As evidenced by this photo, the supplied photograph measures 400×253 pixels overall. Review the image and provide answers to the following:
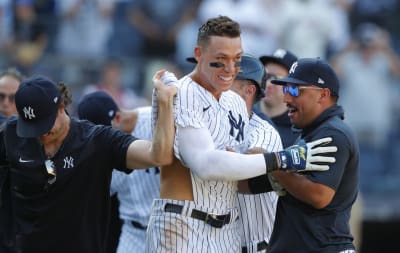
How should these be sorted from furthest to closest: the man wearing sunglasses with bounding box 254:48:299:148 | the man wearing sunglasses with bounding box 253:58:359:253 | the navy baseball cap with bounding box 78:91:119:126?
the navy baseball cap with bounding box 78:91:119:126
the man wearing sunglasses with bounding box 254:48:299:148
the man wearing sunglasses with bounding box 253:58:359:253

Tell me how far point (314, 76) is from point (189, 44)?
6.90 metres

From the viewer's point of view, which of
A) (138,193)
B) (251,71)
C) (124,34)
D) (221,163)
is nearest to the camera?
(221,163)

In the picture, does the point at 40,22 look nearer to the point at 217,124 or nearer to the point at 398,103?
the point at 398,103

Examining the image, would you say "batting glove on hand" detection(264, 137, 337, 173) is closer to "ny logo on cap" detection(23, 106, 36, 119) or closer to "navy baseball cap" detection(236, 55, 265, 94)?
"navy baseball cap" detection(236, 55, 265, 94)

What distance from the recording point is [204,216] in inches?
218

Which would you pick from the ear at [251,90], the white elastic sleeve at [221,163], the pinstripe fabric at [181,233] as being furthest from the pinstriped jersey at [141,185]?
the white elastic sleeve at [221,163]

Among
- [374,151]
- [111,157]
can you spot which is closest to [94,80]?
[374,151]

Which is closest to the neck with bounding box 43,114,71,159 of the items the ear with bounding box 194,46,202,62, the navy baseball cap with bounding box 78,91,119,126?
the ear with bounding box 194,46,202,62

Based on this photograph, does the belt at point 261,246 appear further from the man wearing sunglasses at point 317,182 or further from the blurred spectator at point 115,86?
the blurred spectator at point 115,86

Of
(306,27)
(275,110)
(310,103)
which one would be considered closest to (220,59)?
(310,103)

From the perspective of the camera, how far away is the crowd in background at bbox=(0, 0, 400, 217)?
39.8 ft

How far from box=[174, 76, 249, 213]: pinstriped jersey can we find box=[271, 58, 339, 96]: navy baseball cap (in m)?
0.42

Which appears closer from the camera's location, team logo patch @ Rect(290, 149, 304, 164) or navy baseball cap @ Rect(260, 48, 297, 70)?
team logo patch @ Rect(290, 149, 304, 164)

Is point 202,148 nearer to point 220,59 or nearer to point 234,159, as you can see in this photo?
point 234,159
